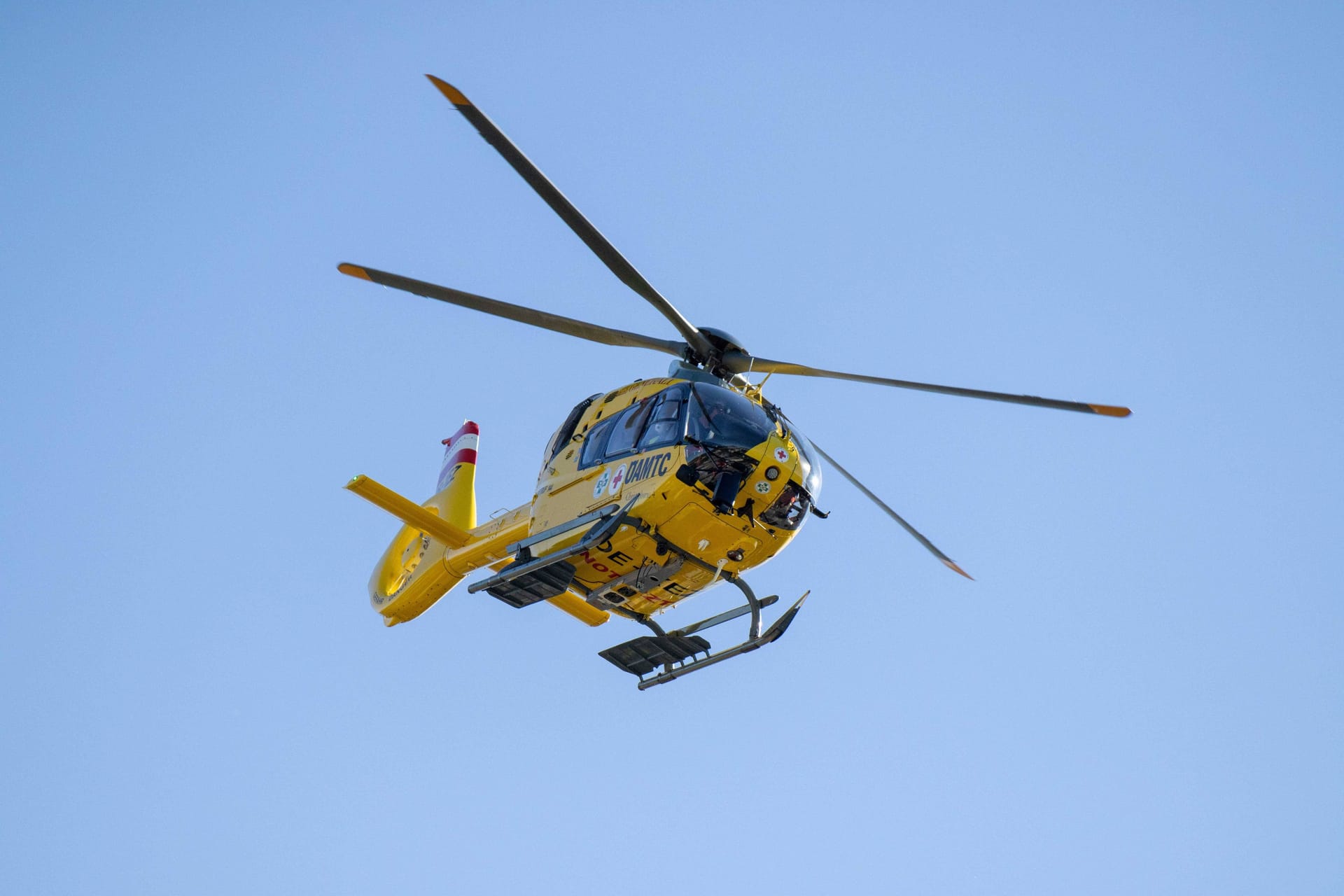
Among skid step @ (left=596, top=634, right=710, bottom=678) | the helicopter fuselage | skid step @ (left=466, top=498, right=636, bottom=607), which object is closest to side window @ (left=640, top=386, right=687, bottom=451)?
the helicopter fuselage

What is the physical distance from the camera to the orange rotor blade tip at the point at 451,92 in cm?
1695

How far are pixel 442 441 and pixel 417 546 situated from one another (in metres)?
2.77

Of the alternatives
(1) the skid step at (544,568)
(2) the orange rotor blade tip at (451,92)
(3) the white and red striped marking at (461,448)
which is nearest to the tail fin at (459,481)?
(3) the white and red striped marking at (461,448)

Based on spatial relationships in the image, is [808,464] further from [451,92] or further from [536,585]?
[451,92]

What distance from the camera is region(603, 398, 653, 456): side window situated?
804 inches

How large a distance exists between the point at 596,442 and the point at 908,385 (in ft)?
15.2

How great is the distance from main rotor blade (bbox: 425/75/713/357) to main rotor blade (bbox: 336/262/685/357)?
1.93 feet

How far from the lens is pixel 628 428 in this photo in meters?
20.7

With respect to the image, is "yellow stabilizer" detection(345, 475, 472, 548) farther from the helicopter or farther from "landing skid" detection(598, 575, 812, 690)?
"landing skid" detection(598, 575, 812, 690)

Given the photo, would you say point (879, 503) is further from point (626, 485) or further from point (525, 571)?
point (525, 571)

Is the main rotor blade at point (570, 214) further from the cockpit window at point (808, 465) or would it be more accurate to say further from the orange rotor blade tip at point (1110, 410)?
the orange rotor blade tip at point (1110, 410)

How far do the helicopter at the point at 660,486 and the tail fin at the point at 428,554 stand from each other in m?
1.71

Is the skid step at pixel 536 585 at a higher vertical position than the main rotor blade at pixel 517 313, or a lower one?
lower

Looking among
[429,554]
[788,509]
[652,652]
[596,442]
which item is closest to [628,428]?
[596,442]
